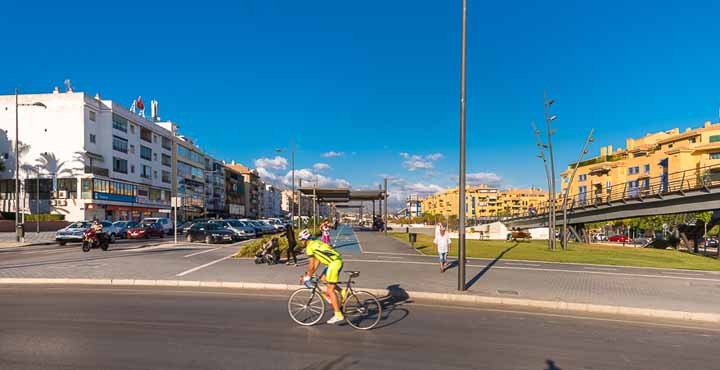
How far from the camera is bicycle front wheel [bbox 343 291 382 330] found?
762 centimetres

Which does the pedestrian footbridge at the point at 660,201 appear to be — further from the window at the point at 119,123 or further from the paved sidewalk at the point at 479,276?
the window at the point at 119,123

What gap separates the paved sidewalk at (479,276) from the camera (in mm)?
10867

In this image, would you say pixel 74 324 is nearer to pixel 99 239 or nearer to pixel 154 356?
pixel 154 356

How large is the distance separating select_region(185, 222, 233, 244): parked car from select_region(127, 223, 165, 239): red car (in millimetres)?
7503

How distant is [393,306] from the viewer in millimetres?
9375

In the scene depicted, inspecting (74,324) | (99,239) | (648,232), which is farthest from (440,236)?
(648,232)

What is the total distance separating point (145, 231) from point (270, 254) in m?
23.3

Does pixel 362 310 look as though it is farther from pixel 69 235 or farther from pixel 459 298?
pixel 69 235

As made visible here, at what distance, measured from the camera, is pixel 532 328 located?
7770 mm

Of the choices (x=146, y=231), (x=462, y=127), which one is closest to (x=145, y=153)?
(x=146, y=231)

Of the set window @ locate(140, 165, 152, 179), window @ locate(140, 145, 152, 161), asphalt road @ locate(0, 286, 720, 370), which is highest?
window @ locate(140, 145, 152, 161)

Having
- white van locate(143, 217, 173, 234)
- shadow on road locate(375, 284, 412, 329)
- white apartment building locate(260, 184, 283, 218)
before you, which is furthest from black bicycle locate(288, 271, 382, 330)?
white apartment building locate(260, 184, 283, 218)

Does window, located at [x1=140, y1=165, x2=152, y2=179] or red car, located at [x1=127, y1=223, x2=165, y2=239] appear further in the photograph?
window, located at [x1=140, y1=165, x2=152, y2=179]

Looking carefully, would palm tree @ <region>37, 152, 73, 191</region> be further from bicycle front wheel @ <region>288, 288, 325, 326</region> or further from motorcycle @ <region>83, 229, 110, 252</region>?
bicycle front wheel @ <region>288, 288, 325, 326</region>
